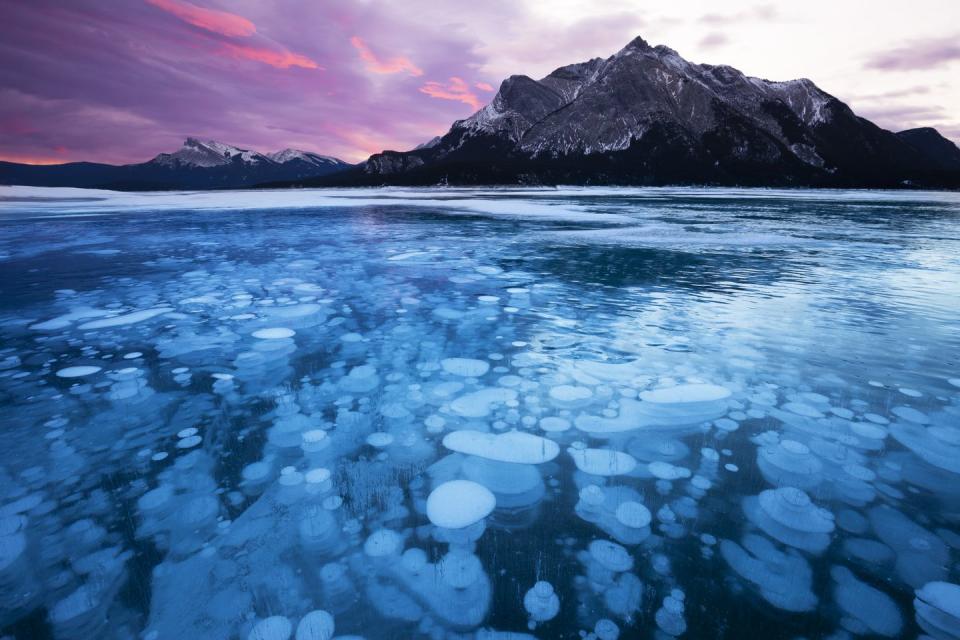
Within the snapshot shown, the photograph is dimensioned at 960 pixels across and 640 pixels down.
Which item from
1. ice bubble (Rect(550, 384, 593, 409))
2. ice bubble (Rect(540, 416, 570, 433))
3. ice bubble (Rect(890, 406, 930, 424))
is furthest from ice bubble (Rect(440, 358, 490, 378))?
ice bubble (Rect(890, 406, 930, 424))

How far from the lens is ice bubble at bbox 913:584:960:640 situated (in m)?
1.91

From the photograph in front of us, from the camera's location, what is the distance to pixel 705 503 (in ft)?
8.61

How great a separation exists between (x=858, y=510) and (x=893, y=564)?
40cm

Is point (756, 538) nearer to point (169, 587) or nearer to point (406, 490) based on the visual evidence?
point (406, 490)

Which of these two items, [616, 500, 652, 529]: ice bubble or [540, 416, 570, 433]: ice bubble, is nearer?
[616, 500, 652, 529]: ice bubble

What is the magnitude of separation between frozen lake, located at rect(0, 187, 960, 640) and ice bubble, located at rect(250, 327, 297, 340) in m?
0.07

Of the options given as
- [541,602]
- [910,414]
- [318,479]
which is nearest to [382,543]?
[318,479]

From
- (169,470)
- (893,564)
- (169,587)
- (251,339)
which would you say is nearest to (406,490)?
(169,587)

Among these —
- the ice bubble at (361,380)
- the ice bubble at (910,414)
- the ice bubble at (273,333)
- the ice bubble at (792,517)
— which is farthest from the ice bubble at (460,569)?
the ice bubble at (273,333)

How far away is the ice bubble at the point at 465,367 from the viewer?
446 centimetres

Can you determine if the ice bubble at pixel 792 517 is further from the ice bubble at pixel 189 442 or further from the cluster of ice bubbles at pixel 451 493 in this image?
the ice bubble at pixel 189 442

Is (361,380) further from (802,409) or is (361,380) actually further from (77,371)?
(802,409)

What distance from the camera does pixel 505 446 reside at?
10.5 feet

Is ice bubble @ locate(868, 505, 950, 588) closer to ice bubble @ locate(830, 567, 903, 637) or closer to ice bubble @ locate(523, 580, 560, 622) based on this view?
ice bubble @ locate(830, 567, 903, 637)
